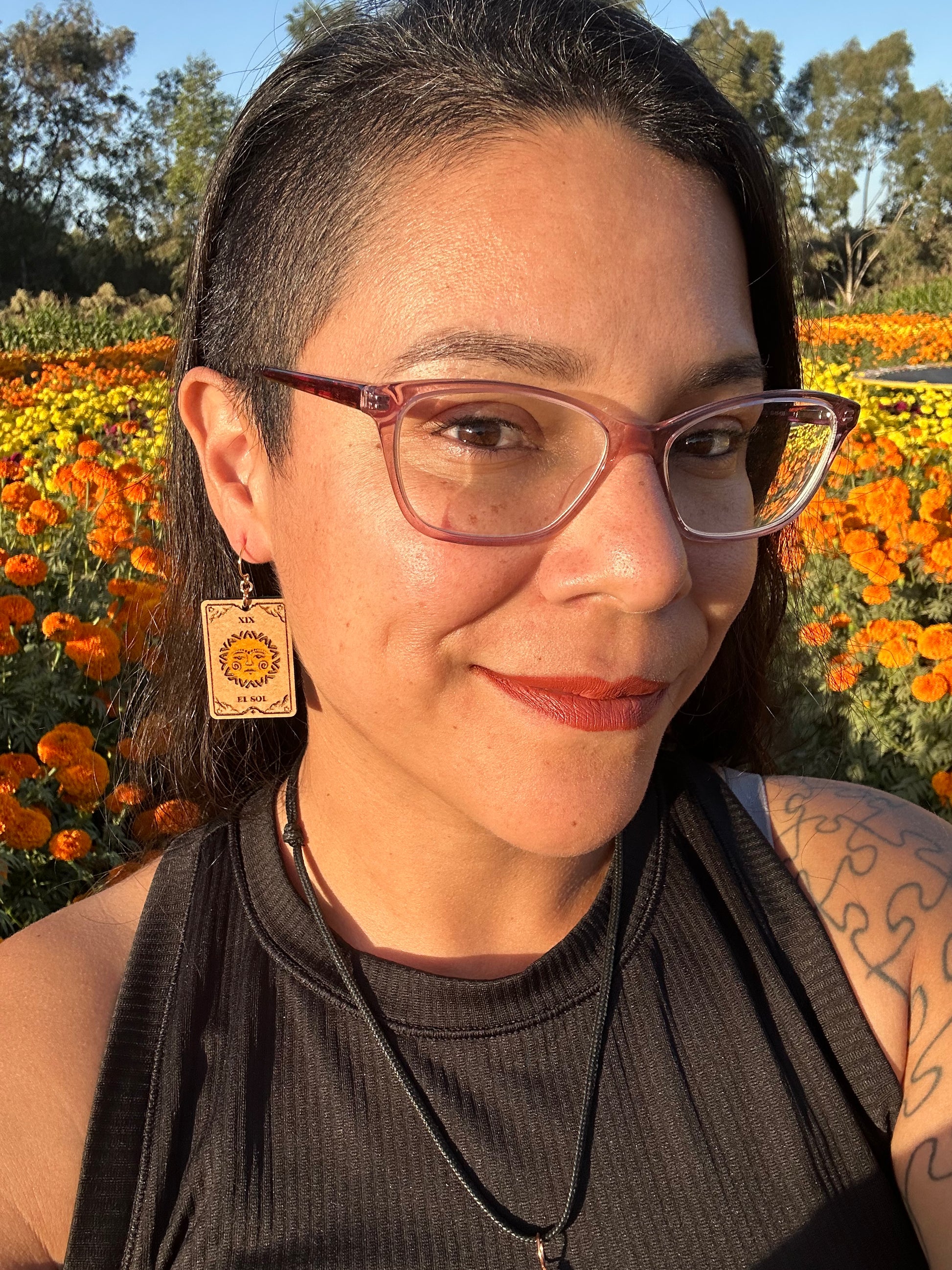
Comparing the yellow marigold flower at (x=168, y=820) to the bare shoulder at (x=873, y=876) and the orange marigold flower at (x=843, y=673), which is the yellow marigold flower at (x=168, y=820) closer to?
the bare shoulder at (x=873, y=876)

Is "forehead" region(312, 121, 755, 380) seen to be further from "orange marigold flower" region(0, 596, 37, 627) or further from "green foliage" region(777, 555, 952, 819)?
"green foliage" region(777, 555, 952, 819)

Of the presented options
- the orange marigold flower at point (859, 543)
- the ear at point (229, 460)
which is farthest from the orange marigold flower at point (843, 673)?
the ear at point (229, 460)

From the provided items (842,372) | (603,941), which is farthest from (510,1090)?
(842,372)

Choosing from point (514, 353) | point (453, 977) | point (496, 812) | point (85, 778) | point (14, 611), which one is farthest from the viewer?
point (14, 611)

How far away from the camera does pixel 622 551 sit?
1091 millimetres

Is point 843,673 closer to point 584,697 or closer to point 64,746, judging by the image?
point 64,746

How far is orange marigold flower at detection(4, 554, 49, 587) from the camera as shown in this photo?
2934 mm

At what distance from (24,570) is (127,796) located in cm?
98

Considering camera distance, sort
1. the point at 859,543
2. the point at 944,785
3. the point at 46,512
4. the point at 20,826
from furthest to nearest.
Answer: the point at 859,543 → the point at 46,512 → the point at 944,785 → the point at 20,826

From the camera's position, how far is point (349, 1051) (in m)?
1.28

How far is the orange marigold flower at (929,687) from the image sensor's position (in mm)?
3158

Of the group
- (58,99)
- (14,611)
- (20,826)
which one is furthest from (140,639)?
(58,99)

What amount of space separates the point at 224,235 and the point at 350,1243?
121cm

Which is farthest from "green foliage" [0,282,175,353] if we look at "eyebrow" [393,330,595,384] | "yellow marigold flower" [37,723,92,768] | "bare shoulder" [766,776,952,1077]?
"eyebrow" [393,330,595,384]
